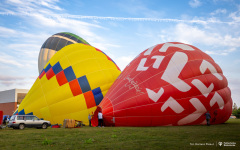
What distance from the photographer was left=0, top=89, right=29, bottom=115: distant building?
2180 inches

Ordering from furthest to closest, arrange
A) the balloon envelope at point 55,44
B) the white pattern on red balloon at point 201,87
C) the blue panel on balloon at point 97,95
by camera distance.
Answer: the balloon envelope at point 55,44 → the blue panel on balloon at point 97,95 → the white pattern on red balloon at point 201,87

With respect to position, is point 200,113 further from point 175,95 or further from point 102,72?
point 102,72

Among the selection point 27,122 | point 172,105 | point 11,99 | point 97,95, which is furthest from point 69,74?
point 11,99

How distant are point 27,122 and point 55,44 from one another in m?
13.7

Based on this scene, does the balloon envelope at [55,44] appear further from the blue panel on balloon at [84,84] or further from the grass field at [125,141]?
the grass field at [125,141]

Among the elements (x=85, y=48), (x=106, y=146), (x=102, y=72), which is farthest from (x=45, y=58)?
(x=106, y=146)

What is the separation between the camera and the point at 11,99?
186 ft

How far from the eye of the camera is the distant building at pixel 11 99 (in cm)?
5538

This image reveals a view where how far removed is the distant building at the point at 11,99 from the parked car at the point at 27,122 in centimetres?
4495

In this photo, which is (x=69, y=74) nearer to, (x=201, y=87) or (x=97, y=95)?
(x=97, y=95)

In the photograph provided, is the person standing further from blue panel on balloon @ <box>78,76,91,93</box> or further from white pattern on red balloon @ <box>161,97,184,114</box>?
white pattern on red balloon @ <box>161,97,184,114</box>

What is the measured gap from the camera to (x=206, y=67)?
12.6m

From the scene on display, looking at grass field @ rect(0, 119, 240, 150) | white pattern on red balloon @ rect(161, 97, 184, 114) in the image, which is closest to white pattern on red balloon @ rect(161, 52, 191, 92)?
white pattern on red balloon @ rect(161, 97, 184, 114)

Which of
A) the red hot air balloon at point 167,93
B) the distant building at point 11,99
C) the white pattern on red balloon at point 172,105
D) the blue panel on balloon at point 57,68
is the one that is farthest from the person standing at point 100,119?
the distant building at point 11,99
